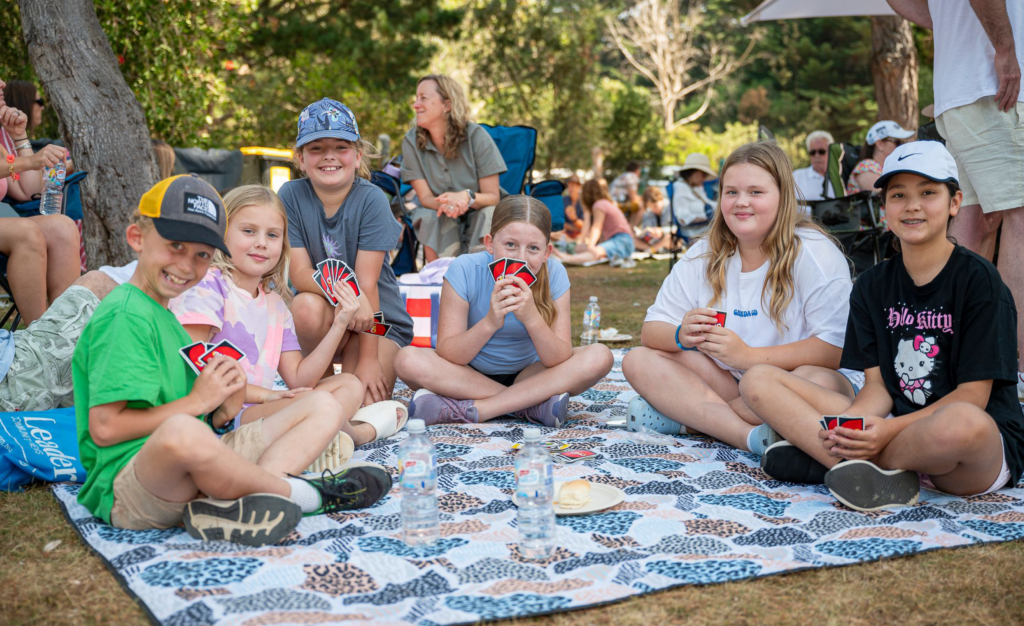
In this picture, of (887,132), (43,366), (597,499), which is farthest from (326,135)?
(887,132)

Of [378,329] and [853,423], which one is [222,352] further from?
[853,423]

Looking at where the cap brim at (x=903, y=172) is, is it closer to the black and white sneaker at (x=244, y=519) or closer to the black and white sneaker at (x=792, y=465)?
the black and white sneaker at (x=792, y=465)

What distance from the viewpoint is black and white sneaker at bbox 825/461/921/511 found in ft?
7.95

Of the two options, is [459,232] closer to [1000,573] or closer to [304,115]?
[304,115]

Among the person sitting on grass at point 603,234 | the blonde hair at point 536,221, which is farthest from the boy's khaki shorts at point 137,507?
the person sitting on grass at point 603,234

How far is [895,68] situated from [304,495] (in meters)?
9.21

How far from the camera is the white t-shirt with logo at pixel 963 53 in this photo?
11.5 feet

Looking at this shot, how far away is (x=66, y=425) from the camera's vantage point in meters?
2.64

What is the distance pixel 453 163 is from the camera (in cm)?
566

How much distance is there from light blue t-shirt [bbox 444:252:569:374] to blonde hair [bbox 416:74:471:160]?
203 cm

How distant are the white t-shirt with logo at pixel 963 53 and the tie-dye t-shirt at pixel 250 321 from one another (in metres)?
2.96

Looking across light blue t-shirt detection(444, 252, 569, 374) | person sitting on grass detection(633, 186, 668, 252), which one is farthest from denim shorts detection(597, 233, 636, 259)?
light blue t-shirt detection(444, 252, 569, 374)

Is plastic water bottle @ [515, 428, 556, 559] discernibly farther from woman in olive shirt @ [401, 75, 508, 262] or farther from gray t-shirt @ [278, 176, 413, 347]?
woman in olive shirt @ [401, 75, 508, 262]

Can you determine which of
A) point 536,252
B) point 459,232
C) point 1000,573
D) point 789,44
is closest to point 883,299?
point 1000,573
